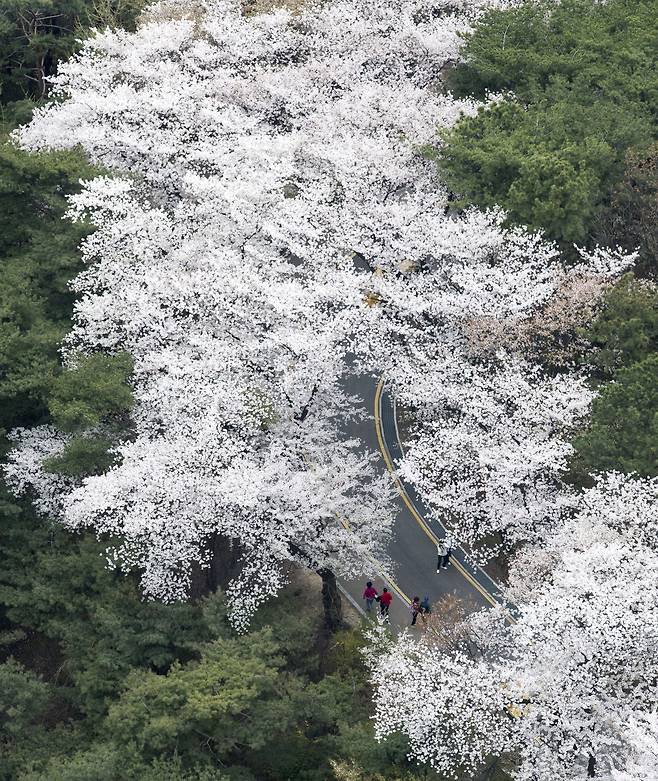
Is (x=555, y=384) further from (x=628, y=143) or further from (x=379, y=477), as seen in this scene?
(x=628, y=143)

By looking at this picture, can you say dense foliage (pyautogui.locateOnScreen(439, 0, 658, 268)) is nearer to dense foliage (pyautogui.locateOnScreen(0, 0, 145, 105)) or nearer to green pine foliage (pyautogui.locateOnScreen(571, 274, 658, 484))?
green pine foliage (pyautogui.locateOnScreen(571, 274, 658, 484))

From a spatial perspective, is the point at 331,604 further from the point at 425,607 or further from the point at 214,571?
the point at 214,571

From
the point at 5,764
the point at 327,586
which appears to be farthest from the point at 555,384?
the point at 5,764

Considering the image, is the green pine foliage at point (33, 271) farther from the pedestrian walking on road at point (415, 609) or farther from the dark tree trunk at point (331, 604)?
the pedestrian walking on road at point (415, 609)

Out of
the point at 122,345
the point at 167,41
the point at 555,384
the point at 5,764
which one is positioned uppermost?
the point at 167,41

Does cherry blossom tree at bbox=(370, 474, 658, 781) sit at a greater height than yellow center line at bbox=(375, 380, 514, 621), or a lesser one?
greater

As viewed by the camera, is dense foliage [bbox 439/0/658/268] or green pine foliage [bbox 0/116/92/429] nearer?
green pine foliage [bbox 0/116/92/429]

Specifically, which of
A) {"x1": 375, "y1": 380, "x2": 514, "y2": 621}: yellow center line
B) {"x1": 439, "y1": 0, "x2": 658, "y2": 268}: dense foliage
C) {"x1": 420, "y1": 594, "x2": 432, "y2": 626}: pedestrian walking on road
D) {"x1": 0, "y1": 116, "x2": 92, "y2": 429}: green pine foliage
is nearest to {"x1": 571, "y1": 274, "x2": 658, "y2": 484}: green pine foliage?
{"x1": 439, "y1": 0, "x2": 658, "y2": 268}: dense foliage
